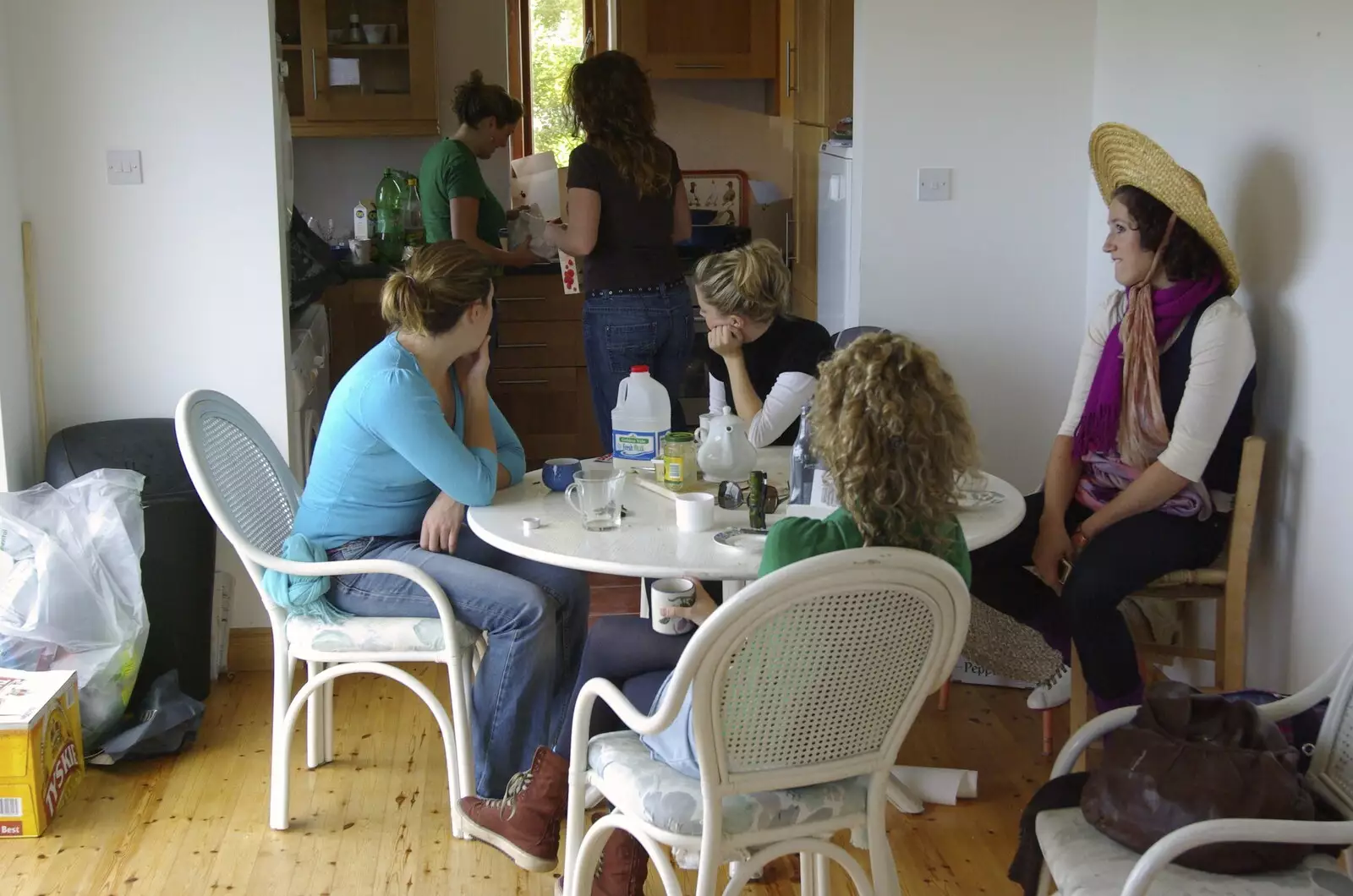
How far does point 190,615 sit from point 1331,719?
2.33m

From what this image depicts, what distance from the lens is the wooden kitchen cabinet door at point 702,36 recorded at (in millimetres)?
5316

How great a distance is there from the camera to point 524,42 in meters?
5.88

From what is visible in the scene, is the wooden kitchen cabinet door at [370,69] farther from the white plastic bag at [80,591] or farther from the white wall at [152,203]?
the white plastic bag at [80,591]

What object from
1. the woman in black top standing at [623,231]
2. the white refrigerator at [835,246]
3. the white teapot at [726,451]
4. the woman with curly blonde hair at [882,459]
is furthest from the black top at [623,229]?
the woman with curly blonde hair at [882,459]

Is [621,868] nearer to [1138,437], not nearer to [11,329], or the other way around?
[1138,437]

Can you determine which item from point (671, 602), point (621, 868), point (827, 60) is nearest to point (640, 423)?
point (671, 602)

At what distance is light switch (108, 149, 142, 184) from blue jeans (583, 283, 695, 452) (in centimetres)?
118

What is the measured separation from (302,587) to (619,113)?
5.21 feet

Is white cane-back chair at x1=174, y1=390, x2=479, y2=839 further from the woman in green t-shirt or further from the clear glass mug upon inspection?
the woman in green t-shirt

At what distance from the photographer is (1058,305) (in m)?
3.61

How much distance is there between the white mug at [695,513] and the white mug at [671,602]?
0.17m

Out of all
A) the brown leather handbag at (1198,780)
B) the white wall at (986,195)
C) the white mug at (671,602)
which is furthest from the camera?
the white wall at (986,195)

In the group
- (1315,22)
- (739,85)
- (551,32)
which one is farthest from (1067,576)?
(551,32)

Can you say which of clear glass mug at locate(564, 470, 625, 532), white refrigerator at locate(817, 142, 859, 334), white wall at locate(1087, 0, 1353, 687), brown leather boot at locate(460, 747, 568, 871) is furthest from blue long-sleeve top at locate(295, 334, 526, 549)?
white wall at locate(1087, 0, 1353, 687)
